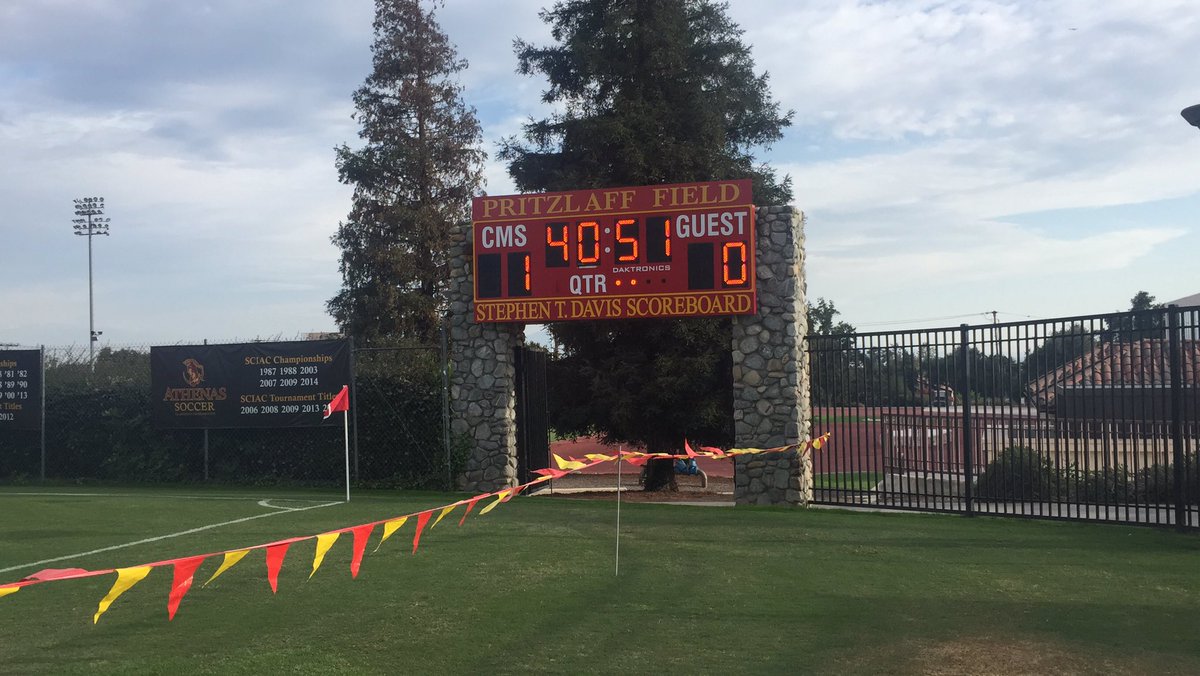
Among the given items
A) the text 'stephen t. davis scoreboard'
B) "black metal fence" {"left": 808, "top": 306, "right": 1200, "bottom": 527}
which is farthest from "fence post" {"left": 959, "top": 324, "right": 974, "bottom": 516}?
the text 'stephen t. davis scoreboard'

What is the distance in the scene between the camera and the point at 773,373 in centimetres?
1425

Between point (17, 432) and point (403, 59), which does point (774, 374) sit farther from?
point (403, 59)

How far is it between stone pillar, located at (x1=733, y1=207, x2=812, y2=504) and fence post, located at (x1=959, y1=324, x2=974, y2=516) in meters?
2.28

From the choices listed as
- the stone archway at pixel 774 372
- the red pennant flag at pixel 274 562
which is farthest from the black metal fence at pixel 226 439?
the red pennant flag at pixel 274 562

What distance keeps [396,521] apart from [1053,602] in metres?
4.93

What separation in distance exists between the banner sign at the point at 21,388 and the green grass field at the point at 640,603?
8412 mm

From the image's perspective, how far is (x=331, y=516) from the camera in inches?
496

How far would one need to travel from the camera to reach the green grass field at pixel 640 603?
5781 millimetres

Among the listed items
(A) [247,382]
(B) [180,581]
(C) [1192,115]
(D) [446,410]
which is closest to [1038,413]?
(C) [1192,115]

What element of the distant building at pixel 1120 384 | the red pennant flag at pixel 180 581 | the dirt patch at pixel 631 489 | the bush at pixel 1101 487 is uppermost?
the distant building at pixel 1120 384

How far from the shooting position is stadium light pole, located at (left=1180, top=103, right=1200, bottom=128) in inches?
316

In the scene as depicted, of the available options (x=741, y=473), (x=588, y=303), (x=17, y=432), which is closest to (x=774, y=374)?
(x=741, y=473)

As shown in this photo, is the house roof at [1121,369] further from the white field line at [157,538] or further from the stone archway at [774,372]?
the white field line at [157,538]

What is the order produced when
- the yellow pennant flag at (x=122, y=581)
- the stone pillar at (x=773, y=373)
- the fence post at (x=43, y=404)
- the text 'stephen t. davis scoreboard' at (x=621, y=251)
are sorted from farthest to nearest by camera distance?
the fence post at (x=43, y=404), the stone pillar at (x=773, y=373), the text 'stephen t. davis scoreboard' at (x=621, y=251), the yellow pennant flag at (x=122, y=581)
